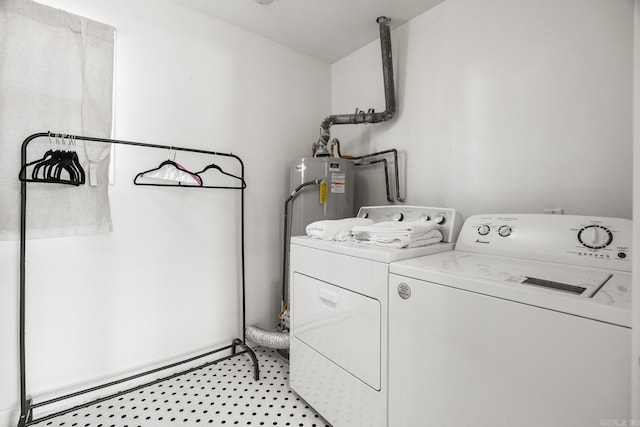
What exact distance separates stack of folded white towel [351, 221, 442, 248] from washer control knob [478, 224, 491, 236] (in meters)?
0.17

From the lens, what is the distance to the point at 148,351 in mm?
1615

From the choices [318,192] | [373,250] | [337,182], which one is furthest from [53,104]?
[373,250]

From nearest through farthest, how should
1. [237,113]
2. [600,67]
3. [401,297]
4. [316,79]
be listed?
[401,297]
[600,67]
[237,113]
[316,79]

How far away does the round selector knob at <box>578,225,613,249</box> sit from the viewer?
3.21 ft

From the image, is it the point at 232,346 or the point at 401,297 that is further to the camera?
the point at 232,346

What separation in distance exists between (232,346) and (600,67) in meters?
2.41

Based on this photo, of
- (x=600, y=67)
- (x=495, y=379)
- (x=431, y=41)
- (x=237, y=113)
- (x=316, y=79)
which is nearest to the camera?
(x=495, y=379)

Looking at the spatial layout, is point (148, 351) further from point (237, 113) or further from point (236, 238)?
point (237, 113)

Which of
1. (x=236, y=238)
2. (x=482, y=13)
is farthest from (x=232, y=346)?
(x=482, y=13)

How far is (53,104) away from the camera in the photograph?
133cm

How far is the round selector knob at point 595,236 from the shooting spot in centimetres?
98

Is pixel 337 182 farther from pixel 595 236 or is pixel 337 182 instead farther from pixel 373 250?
pixel 595 236

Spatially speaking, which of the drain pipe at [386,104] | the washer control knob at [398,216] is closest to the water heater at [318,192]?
the drain pipe at [386,104]

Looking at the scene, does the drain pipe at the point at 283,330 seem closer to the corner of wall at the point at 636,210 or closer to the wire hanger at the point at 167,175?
the wire hanger at the point at 167,175
